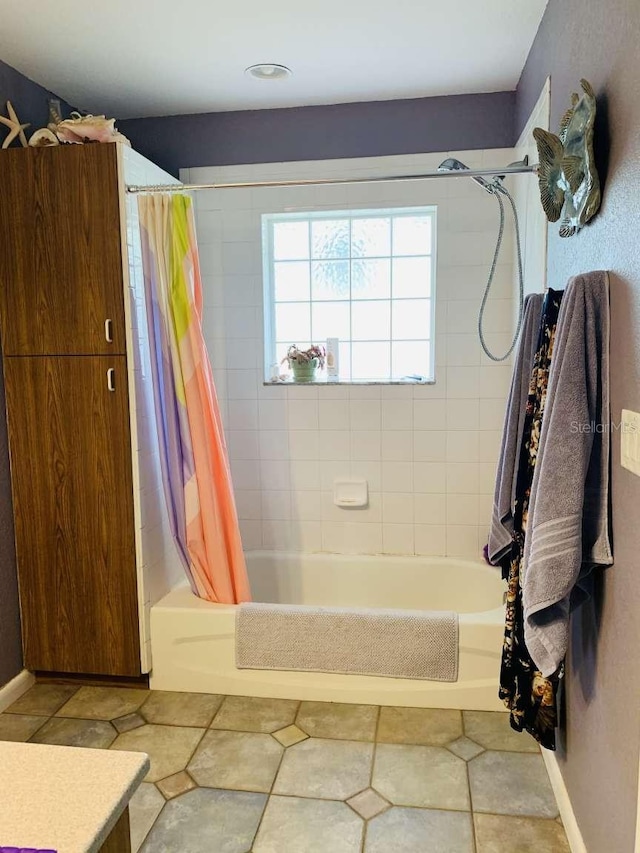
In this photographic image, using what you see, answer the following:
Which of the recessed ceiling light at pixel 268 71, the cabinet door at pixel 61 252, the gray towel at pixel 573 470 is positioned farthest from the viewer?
the recessed ceiling light at pixel 268 71

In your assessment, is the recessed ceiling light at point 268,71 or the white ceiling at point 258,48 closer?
the white ceiling at point 258,48

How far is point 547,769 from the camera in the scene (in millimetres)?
2141

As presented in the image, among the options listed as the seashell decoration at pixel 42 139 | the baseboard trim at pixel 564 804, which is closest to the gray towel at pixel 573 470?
the baseboard trim at pixel 564 804

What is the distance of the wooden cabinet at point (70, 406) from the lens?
2439 millimetres

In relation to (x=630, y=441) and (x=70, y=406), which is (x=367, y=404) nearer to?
(x=70, y=406)

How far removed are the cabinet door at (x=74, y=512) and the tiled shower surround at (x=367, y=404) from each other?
2.96 ft

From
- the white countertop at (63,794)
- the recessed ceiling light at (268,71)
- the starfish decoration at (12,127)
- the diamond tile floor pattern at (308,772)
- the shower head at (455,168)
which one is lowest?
the diamond tile floor pattern at (308,772)

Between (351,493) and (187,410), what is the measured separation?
3.41 ft

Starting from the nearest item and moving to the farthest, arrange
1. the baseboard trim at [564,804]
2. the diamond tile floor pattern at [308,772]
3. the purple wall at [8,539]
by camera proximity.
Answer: the baseboard trim at [564,804]
the diamond tile floor pattern at [308,772]
the purple wall at [8,539]

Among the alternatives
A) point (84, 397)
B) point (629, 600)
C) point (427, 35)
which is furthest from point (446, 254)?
point (629, 600)

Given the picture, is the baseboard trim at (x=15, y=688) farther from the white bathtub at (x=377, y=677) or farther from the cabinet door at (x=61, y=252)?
the cabinet door at (x=61, y=252)

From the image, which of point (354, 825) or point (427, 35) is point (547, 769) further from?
point (427, 35)

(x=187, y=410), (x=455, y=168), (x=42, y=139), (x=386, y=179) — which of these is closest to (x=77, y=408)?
(x=187, y=410)

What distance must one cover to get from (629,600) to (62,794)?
110 cm
